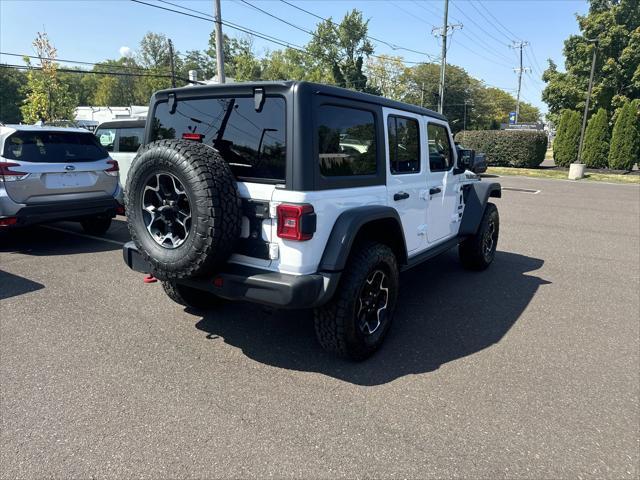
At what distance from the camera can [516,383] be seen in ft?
10.1

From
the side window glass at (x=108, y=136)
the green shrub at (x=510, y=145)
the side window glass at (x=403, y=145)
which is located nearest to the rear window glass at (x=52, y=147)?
the side window glass at (x=108, y=136)

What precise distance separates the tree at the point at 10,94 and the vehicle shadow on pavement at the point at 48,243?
251 ft

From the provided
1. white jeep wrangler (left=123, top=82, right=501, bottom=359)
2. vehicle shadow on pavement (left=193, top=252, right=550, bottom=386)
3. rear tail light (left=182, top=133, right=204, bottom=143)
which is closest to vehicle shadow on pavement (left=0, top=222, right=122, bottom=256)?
vehicle shadow on pavement (left=193, top=252, right=550, bottom=386)

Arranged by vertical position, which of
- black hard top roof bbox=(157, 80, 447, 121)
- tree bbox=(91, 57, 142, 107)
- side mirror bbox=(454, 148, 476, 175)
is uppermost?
Result: tree bbox=(91, 57, 142, 107)

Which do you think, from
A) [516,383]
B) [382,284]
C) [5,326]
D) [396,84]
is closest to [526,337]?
[516,383]

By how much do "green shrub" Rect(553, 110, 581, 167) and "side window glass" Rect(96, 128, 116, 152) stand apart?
2478cm

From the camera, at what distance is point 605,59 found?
28.7 metres

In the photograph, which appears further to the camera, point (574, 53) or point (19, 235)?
point (574, 53)

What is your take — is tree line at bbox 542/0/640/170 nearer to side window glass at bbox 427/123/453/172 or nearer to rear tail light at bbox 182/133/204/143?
side window glass at bbox 427/123/453/172

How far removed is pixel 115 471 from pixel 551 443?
238 centimetres

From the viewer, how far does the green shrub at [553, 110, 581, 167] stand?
24.8 meters

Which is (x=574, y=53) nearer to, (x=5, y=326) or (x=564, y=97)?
(x=564, y=97)

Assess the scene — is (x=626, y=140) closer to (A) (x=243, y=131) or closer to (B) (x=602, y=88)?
(B) (x=602, y=88)

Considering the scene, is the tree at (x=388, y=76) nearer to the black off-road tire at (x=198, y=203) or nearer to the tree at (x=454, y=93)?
the tree at (x=454, y=93)
